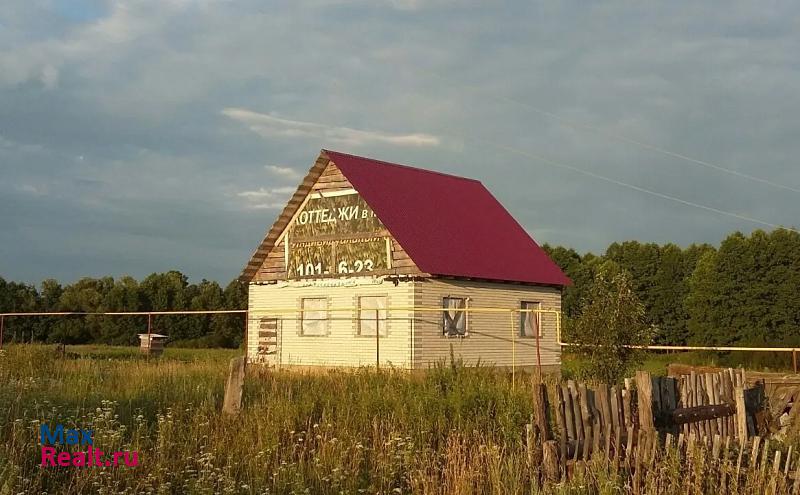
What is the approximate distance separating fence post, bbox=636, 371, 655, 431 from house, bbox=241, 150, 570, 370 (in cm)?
1522

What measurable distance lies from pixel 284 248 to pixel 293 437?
18.6 meters

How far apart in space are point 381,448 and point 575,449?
96.5 inches

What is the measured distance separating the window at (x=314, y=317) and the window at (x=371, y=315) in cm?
137

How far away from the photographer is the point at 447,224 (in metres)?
29.3

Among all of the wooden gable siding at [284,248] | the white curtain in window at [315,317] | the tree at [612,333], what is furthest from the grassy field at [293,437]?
the white curtain in window at [315,317]

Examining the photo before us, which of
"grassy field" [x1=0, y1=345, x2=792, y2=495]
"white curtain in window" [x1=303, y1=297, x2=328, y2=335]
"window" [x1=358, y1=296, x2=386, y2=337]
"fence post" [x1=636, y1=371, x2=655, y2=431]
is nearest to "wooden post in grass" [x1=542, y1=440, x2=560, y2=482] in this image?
"grassy field" [x1=0, y1=345, x2=792, y2=495]

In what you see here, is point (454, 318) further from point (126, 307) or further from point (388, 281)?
point (126, 307)

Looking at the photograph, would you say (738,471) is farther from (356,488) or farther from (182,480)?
(182,480)

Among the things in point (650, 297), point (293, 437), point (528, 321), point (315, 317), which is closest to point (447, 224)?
point (528, 321)

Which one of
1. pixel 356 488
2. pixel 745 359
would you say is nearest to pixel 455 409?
pixel 356 488

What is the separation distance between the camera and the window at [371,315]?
2591 cm

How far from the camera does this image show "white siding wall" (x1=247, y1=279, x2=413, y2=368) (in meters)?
25.4

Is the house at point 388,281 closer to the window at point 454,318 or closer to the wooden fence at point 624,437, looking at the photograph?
the window at point 454,318

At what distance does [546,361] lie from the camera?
96.4 ft
